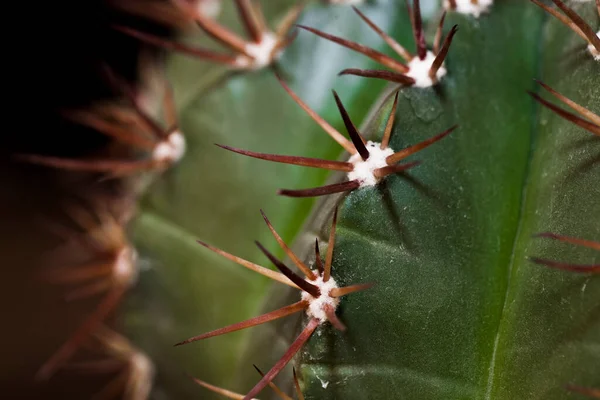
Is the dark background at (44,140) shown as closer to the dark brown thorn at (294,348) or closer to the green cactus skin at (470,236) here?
the green cactus skin at (470,236)

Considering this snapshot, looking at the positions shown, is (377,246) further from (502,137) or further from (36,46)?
(36,46)

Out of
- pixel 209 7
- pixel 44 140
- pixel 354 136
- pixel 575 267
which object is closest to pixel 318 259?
pixel 354 136

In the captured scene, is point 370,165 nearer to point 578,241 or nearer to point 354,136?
point 354,136

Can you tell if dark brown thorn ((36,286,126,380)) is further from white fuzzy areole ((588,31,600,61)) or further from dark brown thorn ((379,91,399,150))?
white fuzzy areole ((588,31,600,61))

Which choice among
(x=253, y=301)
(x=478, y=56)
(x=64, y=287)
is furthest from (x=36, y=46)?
(x=478, y=56)

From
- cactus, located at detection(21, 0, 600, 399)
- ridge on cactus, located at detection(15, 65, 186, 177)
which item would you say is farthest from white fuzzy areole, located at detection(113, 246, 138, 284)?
cactus, located at detection(21, 0, 600, 399)

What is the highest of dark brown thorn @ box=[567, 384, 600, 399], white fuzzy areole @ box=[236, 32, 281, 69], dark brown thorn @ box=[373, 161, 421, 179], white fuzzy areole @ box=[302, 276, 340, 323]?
white fuzzy areole @ box=[236, 32, 281, 69]
